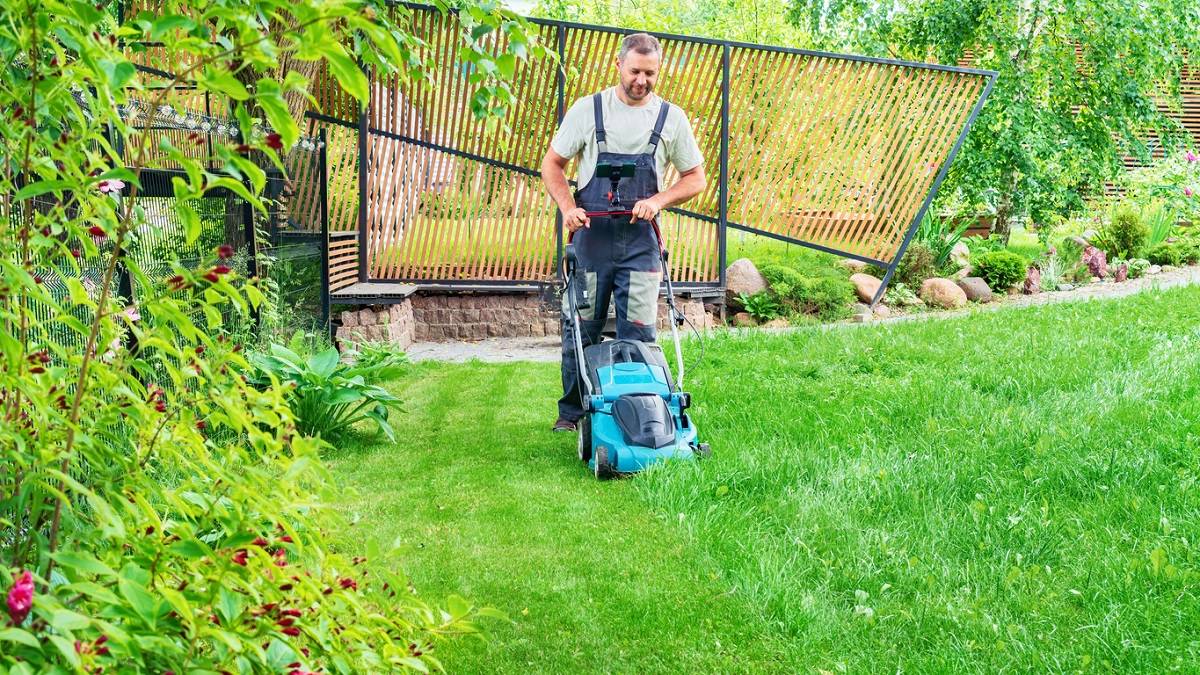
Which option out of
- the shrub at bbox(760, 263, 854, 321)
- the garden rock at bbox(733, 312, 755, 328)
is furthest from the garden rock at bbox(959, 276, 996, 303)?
the garden rock at bbox(733, 312, 755, 328)

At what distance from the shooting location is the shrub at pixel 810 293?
10.4m

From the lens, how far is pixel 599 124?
5164 mm

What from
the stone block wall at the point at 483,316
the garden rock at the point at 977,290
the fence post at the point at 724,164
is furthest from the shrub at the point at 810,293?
the garden rock at the point at 977,290

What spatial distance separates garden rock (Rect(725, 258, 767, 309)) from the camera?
10438 mm

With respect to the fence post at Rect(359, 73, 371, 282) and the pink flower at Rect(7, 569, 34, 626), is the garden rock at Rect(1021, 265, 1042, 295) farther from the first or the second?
→ the pink flower at Rect(7, 569, 34, 626)

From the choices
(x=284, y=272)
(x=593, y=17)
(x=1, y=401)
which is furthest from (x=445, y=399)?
(x=593, y=17)

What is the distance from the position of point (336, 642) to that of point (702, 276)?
827cm

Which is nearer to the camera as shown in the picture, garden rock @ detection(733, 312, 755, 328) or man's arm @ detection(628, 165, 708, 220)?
man's arm @ detection(628, 165, 708, 220)

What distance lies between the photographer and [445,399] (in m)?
6.66

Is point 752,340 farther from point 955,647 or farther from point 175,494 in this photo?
point 175,494

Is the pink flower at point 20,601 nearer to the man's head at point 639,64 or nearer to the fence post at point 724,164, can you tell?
the man's head at point 639,64

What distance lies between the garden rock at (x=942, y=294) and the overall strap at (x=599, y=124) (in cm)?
694

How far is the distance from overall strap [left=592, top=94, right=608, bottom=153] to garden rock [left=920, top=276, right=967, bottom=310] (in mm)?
6940

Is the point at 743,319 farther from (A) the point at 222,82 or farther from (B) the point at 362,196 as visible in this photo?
(A) the point at 222,82
